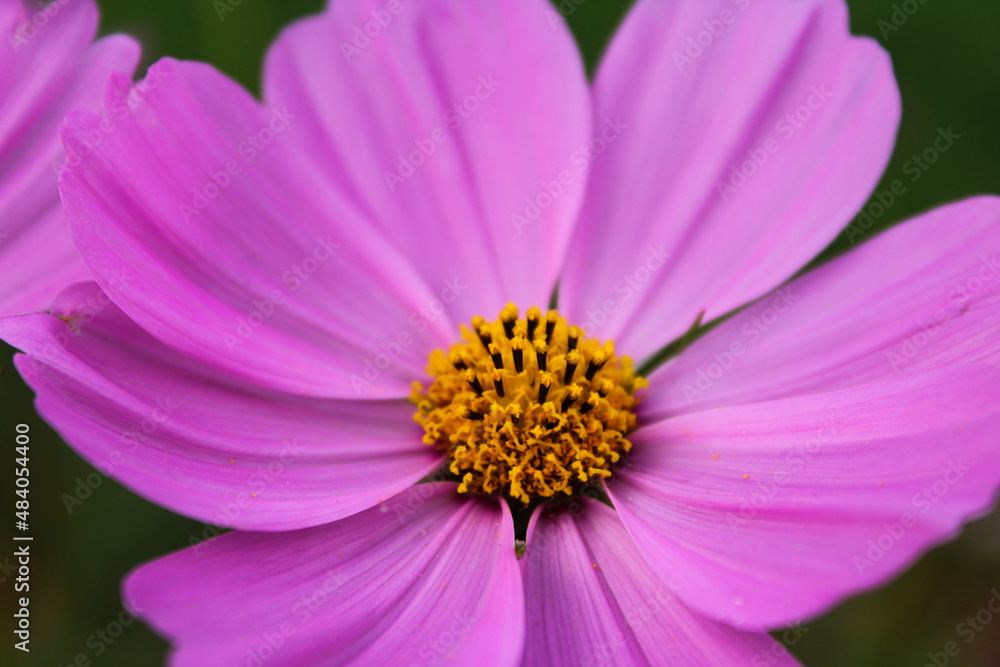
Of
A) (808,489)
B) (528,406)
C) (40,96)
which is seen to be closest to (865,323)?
(808,489)

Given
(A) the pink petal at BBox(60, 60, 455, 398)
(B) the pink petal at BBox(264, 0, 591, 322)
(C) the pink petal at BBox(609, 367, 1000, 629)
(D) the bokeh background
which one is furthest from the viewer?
(B) the pink petal at BBox(264, 0, 591, 322)

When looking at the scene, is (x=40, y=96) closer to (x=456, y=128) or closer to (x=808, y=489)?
(x=456, y=128)

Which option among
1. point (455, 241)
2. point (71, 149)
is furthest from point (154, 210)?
point (455, 241)

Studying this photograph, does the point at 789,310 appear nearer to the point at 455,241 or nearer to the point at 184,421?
the point at 455,241

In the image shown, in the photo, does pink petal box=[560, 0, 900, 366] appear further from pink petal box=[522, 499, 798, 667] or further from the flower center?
pink petal box=[522, 499, 798, 667]

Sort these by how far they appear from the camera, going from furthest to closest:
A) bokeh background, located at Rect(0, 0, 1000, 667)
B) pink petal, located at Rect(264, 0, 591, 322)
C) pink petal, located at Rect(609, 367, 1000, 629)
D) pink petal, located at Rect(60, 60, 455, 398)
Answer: pink petal, located at Rect(264, 0, 591, 322), bokeh background, located at Rect(0, 0, 1000, 667), pink petal, located at Rect(60, 60, 455, 398), pink petal, located at Rect(609, 367, 1000, 629)

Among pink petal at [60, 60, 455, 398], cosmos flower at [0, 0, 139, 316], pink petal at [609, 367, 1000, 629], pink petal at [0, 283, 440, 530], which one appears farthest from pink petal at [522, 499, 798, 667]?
cosmos flower at [0, 0, 139, 316]

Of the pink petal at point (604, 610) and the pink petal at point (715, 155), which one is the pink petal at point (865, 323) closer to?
the pink petal at point (715, 155)
